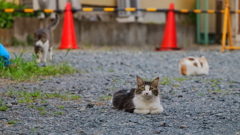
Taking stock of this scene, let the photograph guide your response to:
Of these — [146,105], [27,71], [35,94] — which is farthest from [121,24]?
[146,105]

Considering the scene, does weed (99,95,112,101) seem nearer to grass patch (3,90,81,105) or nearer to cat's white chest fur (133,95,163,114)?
grass patch (3,90,81,105)

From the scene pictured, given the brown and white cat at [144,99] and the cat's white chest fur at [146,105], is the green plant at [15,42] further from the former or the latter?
the cat's white chest fur at [146,105]

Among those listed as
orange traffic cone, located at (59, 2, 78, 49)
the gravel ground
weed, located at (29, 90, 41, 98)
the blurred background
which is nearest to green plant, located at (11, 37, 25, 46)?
the blurred background

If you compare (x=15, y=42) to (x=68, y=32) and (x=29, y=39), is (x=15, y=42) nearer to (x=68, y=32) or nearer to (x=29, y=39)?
(x=29, y=39)

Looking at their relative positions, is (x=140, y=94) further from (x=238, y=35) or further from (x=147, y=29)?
(x=147, y=29)

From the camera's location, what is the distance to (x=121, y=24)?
47.8 feet

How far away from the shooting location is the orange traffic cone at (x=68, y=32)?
12367mm

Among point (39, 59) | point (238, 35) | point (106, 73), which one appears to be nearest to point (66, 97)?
point (106, 73)

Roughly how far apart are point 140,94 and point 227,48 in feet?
27.5

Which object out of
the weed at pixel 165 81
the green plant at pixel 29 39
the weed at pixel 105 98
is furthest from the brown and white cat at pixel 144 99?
the green plant at pixel 29 39

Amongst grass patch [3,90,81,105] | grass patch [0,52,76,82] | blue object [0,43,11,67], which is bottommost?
grass patch [3,90,81,105]

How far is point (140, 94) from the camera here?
4.64 m

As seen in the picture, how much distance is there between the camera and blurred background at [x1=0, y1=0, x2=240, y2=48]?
13.0 meters

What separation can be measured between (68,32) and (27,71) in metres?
5.22
